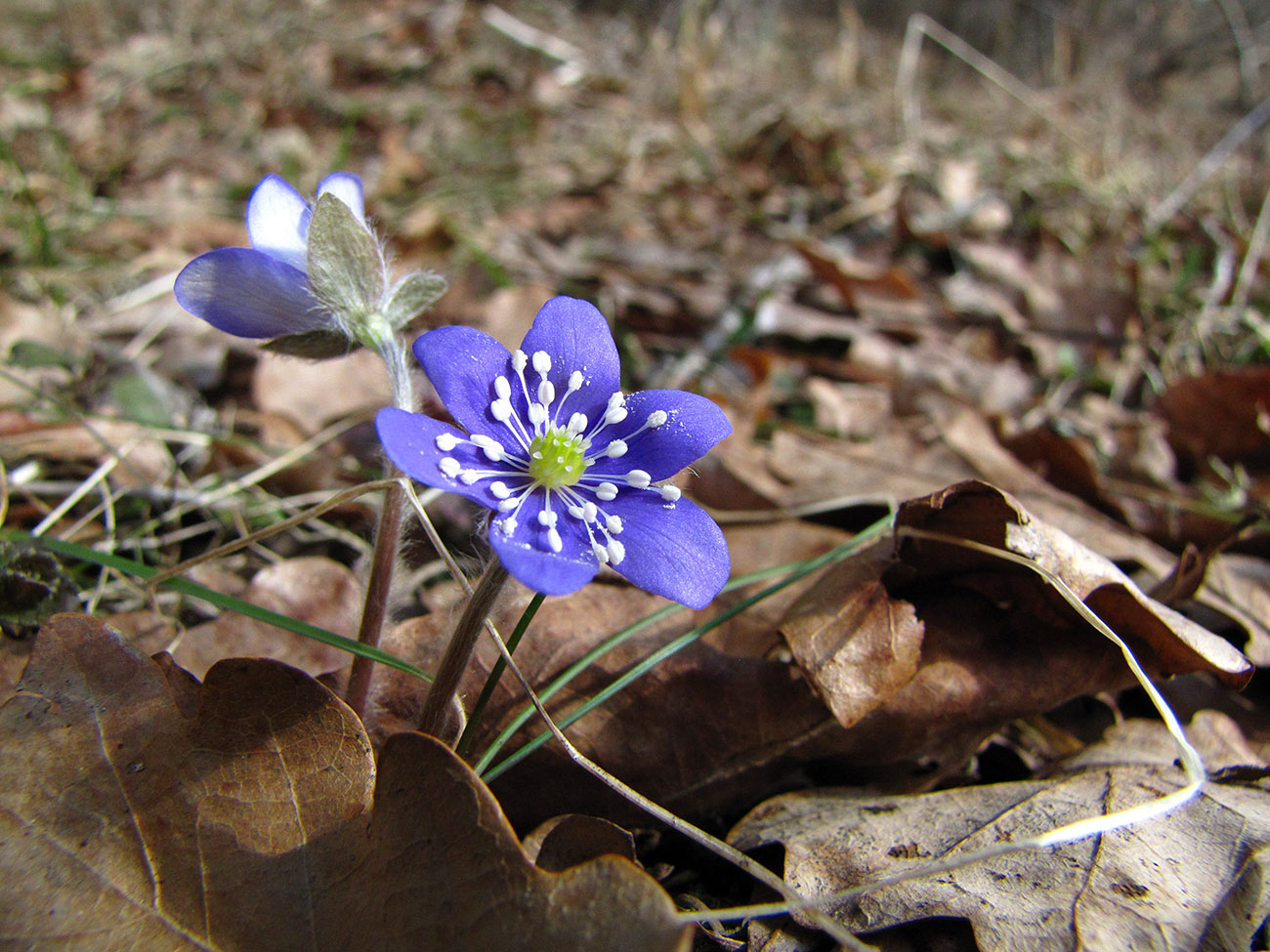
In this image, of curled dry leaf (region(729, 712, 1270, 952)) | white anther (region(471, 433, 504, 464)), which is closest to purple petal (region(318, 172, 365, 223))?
white anther (region(471, 433, 504, 464))

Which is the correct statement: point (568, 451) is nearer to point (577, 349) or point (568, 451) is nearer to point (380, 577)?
point (577, 349)

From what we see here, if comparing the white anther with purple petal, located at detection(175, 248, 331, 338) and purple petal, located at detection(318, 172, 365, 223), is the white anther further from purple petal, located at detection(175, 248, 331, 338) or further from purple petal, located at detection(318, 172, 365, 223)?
purple petal, located at detection(318, 172, 365, 223)

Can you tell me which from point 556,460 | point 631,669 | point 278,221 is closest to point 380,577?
point 556,460

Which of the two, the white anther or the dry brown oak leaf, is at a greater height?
the white anther

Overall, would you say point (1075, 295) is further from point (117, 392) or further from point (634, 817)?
point (117, 392)

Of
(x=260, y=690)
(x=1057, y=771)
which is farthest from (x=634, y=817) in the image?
(x=1057, y=771)

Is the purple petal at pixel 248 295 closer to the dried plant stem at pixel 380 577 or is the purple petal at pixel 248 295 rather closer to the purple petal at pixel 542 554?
the dried plant stem at pixel 380 577
